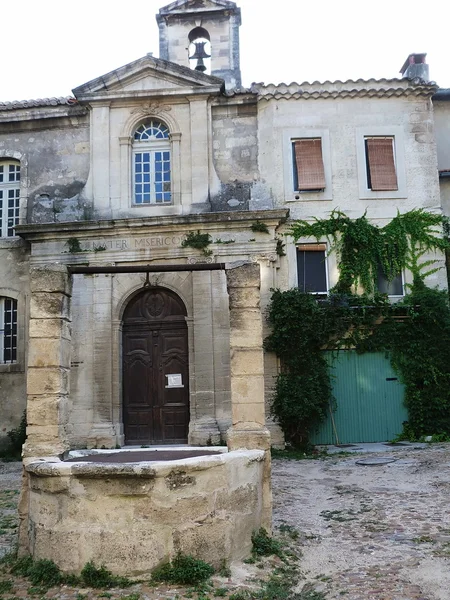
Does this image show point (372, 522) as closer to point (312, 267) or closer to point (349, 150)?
point (312, 267)

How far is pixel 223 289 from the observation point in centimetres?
1348

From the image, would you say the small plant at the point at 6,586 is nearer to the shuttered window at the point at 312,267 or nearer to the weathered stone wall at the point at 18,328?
the weathered stone wall at the point at 18,328

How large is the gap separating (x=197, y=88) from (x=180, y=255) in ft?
12.5

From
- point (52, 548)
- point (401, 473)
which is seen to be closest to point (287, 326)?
point (401, 473)

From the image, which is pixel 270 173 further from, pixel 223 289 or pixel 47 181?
pixel 47 181

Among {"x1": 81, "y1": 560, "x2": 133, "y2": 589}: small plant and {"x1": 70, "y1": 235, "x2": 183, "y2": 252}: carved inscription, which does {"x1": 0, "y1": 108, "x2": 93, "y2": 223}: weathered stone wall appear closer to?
{"x1": 70, "y1": 235, "x2": 183, "y2": 252}: carved inscription

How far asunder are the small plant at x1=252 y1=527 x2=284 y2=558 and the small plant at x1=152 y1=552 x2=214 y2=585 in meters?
0.74

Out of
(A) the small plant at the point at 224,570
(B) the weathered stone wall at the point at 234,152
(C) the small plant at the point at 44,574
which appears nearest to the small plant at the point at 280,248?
(B) the weathered stone wall at the point at 234,152

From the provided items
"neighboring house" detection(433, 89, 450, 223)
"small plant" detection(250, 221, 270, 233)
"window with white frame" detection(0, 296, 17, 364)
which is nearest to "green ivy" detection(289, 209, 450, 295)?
"small plant" detection(250, 221, 270, 233)

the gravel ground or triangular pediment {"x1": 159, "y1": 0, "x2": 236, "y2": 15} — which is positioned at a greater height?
triangular pediment {"x1": 159, "y1": 0, "x2": 236, "y2": 15}

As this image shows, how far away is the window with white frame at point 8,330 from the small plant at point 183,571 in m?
9.97

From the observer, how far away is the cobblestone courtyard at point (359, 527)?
5.24 metres

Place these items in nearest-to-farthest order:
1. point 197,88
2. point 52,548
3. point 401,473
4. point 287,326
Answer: point 52,548, point 401,473, point 287,326, point 197,88

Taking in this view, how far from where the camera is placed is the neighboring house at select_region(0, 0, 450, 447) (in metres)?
13.5
